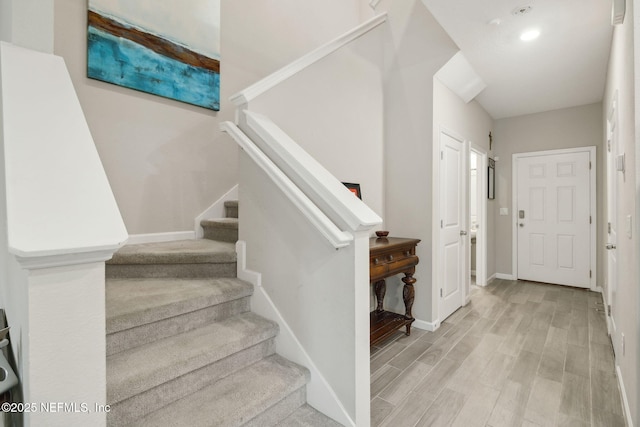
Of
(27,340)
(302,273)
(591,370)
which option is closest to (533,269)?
(591,370)

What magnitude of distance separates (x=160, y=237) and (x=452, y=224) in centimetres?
292

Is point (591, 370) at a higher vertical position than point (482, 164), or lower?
lower

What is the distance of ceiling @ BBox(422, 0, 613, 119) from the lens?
7.35 feet

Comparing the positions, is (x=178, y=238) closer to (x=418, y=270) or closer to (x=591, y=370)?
(x=418, y=270)

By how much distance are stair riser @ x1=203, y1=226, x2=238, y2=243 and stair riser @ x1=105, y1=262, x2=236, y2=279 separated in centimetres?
41

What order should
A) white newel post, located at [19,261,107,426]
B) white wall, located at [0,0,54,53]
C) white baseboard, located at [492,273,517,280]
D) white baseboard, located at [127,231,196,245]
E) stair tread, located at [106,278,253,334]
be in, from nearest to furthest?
white newel post, located at [19,261,107,426], white wall, located at [0,0,54,53], stair tread, located at [106,278,253,334], white baseboard, located at [127,231,196,245], white baseboard, located at [492,273,517,280]

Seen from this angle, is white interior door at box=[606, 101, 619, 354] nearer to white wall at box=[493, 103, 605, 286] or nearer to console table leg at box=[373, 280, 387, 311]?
white wall at box=[493, 103, 605, 286]

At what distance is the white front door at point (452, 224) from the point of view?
3.16m

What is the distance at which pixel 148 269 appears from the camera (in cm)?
197

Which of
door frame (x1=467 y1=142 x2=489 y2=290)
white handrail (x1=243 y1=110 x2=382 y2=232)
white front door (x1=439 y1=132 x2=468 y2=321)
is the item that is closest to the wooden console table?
white front door (x1=439 y1=132 x2=468 y2=321)

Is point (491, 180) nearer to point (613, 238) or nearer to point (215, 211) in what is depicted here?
point (613, 238)

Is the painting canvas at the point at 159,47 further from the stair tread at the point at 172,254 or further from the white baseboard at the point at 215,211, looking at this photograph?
the stair tread at the point at 172,254

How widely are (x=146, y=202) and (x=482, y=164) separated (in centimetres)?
429

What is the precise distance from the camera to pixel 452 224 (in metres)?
3.36
